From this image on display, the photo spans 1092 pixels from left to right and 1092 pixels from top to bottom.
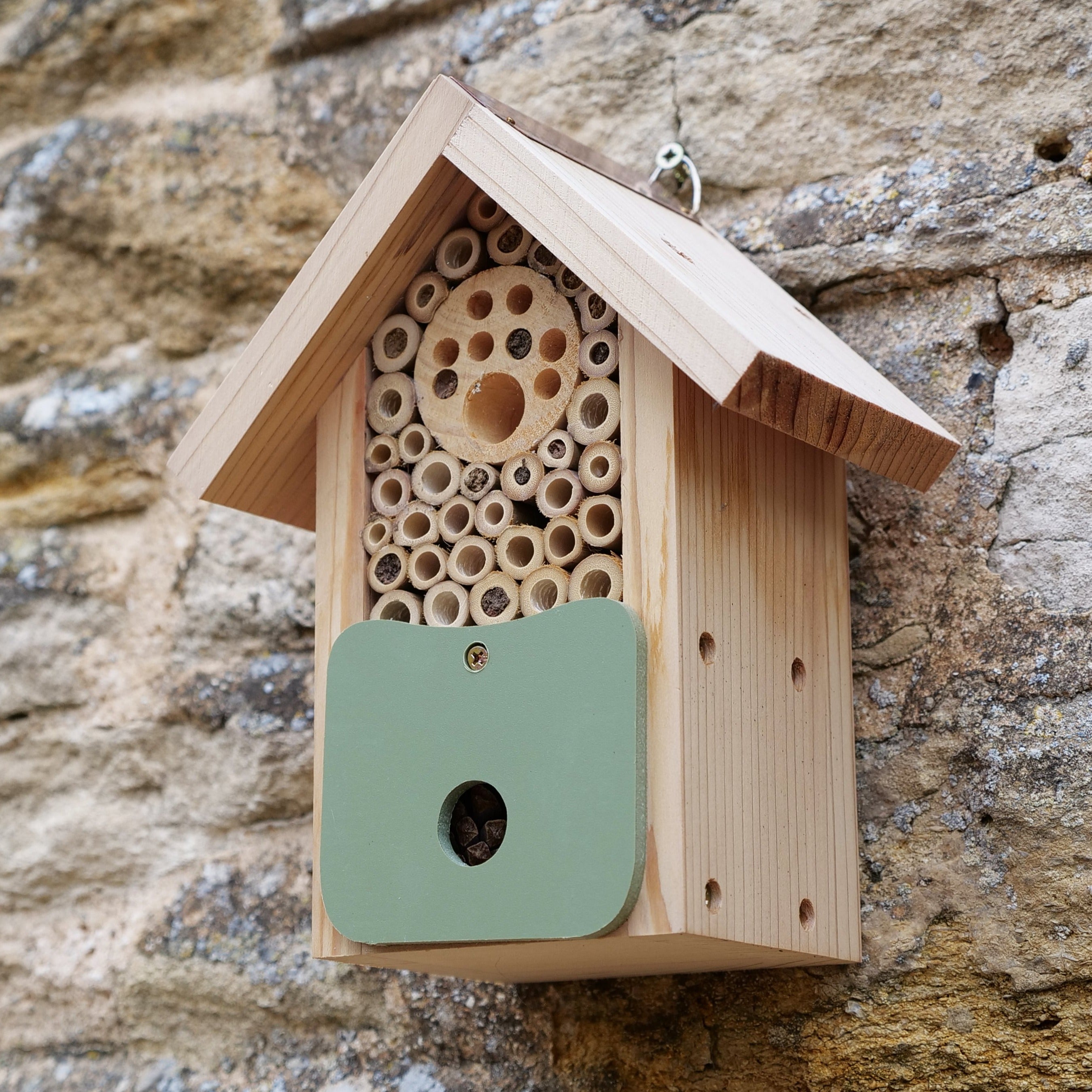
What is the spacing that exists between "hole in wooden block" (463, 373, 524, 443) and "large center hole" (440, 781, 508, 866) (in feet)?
0.96

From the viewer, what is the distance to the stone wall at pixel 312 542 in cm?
126

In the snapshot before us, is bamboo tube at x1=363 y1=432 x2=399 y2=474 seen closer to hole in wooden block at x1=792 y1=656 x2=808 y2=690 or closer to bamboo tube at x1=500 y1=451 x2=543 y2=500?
bamboo tube at x1=500 y1=451 x2=543 y2=500

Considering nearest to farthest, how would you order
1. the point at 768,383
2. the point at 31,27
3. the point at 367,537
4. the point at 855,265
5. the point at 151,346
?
1. the point at 768,383
2. the point at 367,537
3. the point at 855,265
4. the point at 151,346
5. the point at 31,27

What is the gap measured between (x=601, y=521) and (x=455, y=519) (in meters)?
0.14

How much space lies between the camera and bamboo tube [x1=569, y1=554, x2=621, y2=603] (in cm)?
112

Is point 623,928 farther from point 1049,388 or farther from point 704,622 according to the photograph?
point 1049,388

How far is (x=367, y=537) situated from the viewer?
4.10 ft

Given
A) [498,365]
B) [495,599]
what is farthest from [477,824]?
[498,365]

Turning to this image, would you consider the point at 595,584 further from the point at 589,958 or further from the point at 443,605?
the point at 589,958

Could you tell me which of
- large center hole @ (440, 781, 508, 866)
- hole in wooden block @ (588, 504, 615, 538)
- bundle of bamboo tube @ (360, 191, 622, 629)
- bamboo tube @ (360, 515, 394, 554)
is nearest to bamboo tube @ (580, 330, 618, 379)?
bundle of bamboo tube @ (360, 191, 622, 629)

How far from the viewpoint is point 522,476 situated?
1182mm

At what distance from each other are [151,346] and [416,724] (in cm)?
93

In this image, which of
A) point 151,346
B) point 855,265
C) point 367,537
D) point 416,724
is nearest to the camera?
point 416,724

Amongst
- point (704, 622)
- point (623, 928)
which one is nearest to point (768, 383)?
point (704, 622)
